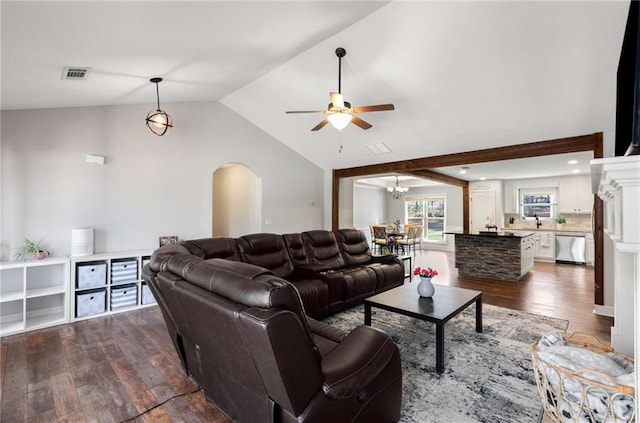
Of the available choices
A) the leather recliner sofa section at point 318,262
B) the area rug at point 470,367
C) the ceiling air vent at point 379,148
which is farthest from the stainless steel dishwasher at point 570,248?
the leather recliner sofa section at point 318,262

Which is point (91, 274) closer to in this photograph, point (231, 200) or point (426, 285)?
point (231, 200)

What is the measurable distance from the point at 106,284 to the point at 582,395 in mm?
4647

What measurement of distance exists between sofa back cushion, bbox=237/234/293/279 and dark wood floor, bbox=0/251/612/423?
1221mm

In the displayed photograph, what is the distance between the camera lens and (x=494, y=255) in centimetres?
578

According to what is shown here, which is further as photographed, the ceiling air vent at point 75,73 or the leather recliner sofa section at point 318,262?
the leather recliner sofa section at point 318,262

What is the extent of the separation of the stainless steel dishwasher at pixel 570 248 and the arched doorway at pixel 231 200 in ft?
25.4

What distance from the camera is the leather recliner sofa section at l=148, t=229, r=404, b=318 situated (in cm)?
337

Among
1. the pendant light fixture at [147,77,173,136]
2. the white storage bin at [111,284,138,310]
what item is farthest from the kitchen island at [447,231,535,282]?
the white storage bin at [111,284,138,310]

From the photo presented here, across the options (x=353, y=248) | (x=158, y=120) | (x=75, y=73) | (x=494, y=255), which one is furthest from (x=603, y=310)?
(x=75, y=73)

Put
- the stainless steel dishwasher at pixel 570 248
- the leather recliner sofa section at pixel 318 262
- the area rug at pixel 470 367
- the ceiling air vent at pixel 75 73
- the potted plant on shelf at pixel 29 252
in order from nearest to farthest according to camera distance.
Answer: the area rug at pixel 470 367, the ceiling air vent at pixel 75 73, the leather recliner sofa section at pixel 318 262, the potted plant on shelf at pixel 29 252, the stainless steel dishwasher at pixel 570 248

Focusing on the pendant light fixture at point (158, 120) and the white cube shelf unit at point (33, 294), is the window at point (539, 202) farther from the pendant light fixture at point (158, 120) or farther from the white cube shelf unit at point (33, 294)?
the white cube shelf unit at point (33, 294)

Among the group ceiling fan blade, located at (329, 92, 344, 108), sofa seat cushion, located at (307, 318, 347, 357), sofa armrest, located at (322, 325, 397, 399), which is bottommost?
sofa seat cushion, located at (307, 318, 347, 357)

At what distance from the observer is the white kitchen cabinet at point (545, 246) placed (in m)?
7.52

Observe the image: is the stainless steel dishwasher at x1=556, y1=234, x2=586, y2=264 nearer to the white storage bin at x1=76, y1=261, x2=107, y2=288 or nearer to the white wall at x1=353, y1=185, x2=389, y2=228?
the white wall at x1=353, y1=185, x2=389, y2=228
